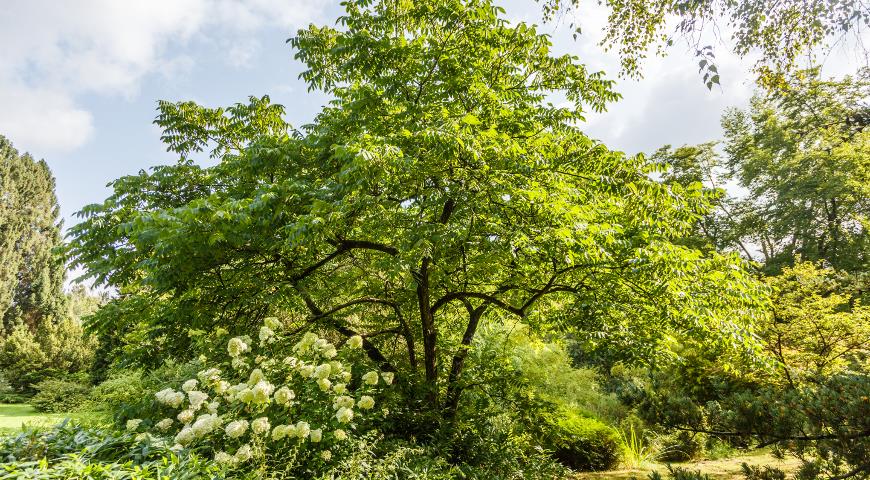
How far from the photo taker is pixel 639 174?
14.7 ft

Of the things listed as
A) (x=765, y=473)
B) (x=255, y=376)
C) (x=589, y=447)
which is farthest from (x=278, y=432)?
(x=589, y=447)

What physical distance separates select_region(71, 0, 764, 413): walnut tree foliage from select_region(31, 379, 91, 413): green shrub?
46.4ft

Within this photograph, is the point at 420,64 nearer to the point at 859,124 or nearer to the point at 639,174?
the point at 639,174

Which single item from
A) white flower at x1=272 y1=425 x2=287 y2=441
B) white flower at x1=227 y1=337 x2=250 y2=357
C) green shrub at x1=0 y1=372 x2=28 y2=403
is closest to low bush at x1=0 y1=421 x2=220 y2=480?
white flower at x1=272 y1=425 x2=287 y2=441

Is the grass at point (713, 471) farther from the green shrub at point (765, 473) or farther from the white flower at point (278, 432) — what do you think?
the white flower at point (278, 432)

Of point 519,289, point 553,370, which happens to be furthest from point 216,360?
point 553,370

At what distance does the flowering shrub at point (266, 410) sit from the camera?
2965 millimetres

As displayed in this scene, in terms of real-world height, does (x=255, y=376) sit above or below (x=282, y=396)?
above

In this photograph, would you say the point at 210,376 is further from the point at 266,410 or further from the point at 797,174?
the point at 797,174

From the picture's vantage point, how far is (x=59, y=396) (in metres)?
15.9

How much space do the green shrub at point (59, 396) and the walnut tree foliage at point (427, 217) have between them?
1415cm

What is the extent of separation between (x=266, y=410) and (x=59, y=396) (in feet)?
62.2

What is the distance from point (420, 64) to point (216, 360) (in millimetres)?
4498

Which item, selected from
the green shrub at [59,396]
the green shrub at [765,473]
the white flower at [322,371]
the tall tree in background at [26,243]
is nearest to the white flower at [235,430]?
the white flower at [322,371]
